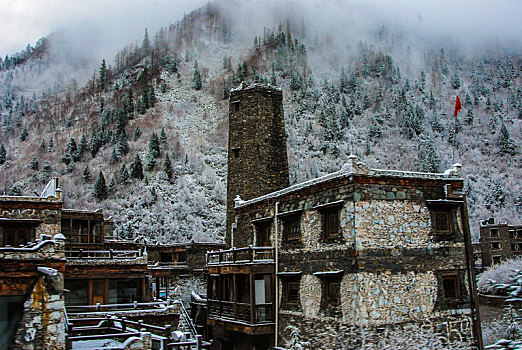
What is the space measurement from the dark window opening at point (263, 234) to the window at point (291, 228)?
6.05ft

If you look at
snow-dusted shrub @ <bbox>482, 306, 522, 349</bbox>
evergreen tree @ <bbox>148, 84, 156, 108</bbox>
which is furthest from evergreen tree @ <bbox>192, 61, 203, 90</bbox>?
snow-dusted shrub @ <bbox>482, 306, 522, 349</bbox>

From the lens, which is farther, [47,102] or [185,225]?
[47,102]

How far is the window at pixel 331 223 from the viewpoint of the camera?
788 inches

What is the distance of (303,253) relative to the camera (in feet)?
72.5

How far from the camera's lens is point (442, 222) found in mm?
20500

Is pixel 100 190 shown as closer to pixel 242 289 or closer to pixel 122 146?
pixel 122 146

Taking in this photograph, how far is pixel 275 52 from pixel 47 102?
65814 mm

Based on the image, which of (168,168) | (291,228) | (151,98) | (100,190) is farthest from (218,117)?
(291,228)

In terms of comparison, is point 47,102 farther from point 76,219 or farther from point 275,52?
point 76,219

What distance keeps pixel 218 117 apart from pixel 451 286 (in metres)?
98.6

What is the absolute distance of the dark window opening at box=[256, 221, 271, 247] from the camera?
84.1ft

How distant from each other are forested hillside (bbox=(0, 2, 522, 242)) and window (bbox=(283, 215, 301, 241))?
51332 mm

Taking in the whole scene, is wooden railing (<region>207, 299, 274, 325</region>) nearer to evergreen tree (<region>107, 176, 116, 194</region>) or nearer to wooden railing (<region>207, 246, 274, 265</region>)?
wooden railing (<region>207, 246, 274, 265</region>)

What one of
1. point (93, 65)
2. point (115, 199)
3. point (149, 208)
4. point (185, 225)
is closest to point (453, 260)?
point (185, 225)
